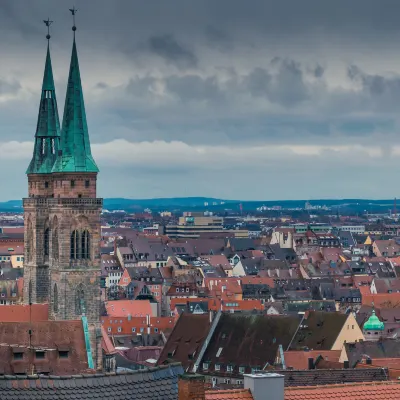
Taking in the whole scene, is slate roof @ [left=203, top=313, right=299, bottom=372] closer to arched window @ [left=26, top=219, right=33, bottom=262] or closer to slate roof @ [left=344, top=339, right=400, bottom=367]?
slate roof @ [left=344, top=339, right=400, bottom=367]

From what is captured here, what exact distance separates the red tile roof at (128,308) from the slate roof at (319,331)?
159 ft

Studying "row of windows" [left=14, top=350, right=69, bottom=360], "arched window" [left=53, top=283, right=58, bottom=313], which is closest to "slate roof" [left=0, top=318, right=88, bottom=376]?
"row of windows" [left=14, top=350, right=69, bottom=360]

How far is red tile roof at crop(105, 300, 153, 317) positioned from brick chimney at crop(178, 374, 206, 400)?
126m

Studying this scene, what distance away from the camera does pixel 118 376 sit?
3506 centimetres

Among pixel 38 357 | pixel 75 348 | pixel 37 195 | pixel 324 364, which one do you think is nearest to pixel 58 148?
pixel 37 195

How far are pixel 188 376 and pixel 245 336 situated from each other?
75.0 meters

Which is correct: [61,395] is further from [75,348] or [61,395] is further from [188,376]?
[75,348]

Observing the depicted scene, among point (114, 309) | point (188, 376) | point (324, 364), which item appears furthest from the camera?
point (114, 309)

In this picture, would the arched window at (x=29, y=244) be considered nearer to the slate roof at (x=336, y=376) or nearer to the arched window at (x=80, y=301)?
→ the arched window at (x=80, y=301)

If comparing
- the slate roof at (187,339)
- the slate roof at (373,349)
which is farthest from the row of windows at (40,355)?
the slate roof at (187,339)

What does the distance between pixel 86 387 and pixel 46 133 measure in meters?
83.0

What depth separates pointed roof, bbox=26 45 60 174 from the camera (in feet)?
382

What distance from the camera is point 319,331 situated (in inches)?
4523

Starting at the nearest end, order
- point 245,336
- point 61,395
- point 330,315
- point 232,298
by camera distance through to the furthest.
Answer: point 61,395
point 245,336
point 330,315
point 232,298
